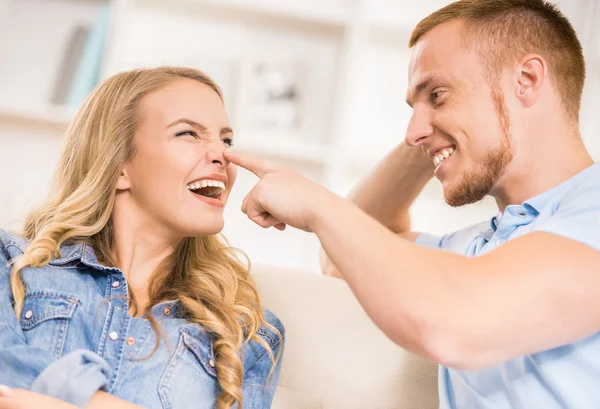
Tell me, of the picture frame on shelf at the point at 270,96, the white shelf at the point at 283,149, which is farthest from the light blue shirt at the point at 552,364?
the picture frame on shelf at the point at 270,96

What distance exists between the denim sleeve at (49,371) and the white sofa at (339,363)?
465mm

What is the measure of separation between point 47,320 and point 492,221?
915 millimetres

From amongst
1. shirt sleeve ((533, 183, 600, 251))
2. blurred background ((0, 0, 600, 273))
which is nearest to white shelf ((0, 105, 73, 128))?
blurred background ((0, 0, 600, 273))

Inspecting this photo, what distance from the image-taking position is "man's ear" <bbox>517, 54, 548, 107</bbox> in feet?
4.64

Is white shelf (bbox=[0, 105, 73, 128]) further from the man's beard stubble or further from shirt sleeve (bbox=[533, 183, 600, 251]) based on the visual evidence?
shirt sleeve (bbox=[533, 183, 600, 251])

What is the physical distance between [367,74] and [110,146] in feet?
4.85

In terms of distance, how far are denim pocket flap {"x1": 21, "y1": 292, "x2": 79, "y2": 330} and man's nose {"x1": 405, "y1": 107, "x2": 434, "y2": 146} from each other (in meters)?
0.78

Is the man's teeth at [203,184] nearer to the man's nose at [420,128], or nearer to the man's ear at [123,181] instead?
the man's ear at [123,181]

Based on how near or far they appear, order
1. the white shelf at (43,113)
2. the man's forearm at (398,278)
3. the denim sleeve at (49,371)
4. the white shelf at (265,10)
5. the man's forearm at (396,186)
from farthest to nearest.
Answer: the white shelf at (265,10) → the white shelf at (43,113) → the man's forearm at (396,186) → the denim sleeve at (49,371) → the man's forearm at (398,278)

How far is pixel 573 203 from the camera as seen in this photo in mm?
1159

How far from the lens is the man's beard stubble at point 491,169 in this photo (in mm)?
1406

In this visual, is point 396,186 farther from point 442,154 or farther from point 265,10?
point 265,10

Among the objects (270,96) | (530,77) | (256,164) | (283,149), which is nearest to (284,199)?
(256,164)

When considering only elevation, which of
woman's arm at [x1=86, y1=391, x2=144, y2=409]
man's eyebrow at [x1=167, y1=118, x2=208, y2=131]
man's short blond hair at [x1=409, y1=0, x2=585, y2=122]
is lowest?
woman's arm at [x1=86, y1=391, x2=144, y2=409]
